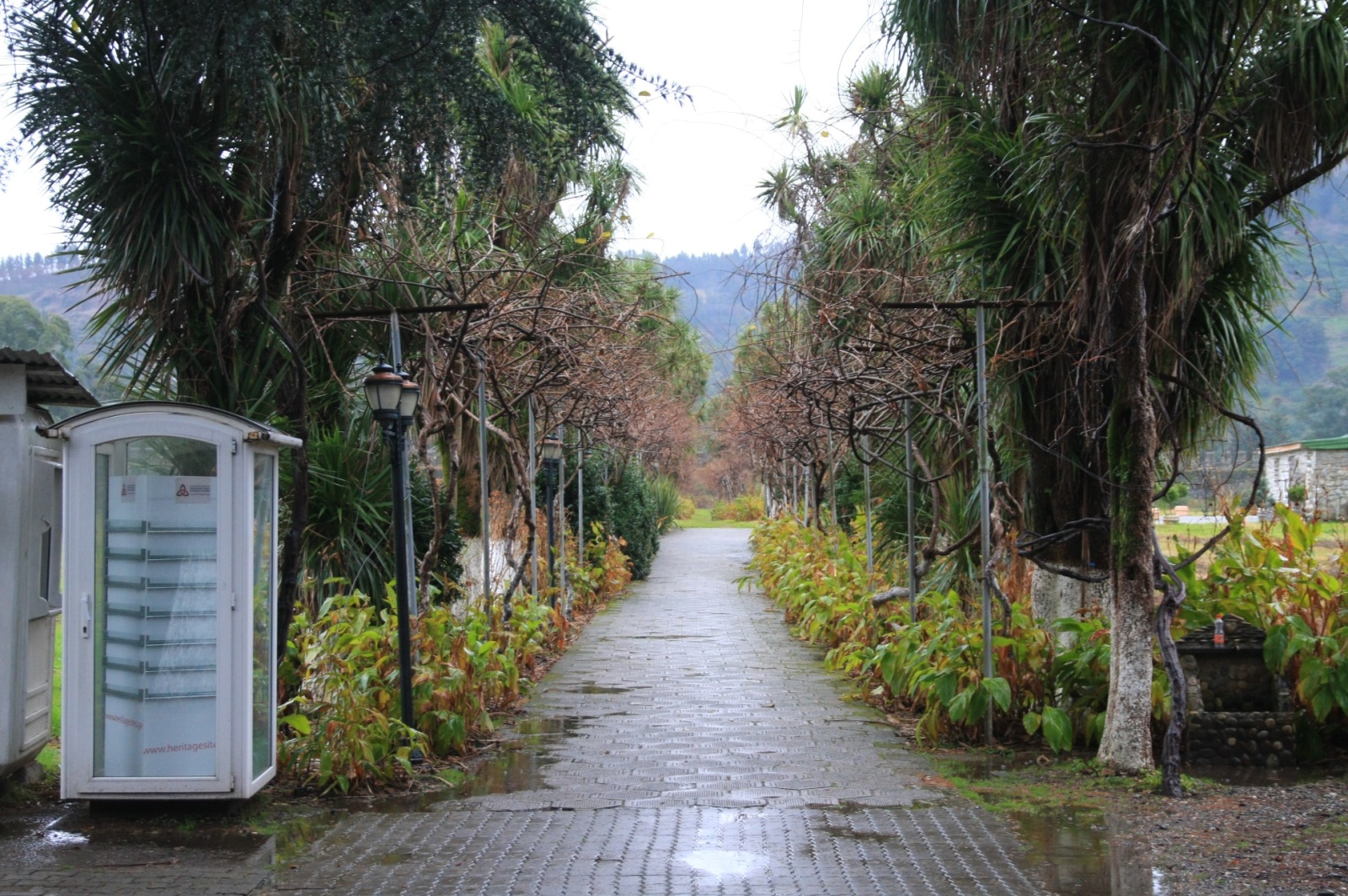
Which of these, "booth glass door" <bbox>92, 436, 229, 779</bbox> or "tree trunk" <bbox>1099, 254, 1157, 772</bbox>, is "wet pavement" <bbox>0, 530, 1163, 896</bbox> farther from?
"tree trunk" <bbox>1099, 254, 1157, 772</bbox>

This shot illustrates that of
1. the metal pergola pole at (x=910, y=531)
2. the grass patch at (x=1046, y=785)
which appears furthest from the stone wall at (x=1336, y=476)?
the grass patch at (x=1046, y=785)

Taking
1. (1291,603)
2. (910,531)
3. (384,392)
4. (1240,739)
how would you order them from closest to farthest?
1. (384,392)
2. (1240,739)
3. (1291,603)
4. (910,531)

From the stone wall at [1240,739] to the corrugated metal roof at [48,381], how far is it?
266 inches

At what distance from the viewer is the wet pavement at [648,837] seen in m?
5.34

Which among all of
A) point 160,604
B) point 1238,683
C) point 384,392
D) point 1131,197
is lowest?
point 1238,683

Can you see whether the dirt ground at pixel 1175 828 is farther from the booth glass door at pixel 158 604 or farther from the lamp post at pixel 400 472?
the booth glass door at pixel 158 604

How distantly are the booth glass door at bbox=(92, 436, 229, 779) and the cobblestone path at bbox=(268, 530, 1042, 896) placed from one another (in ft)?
3.36

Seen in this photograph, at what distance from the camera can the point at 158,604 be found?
6457 millimetres

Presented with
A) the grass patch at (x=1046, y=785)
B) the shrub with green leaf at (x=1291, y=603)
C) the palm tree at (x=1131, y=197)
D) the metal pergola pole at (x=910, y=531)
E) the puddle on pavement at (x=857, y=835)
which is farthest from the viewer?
the metal pergola pole at (x=910, y=531)

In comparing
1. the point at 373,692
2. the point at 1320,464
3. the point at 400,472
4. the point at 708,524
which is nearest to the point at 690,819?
the point at 373,692

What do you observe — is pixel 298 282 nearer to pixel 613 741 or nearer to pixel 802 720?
pixel 613 741

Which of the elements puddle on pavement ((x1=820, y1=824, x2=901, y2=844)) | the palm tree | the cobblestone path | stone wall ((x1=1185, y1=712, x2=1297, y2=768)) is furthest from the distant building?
puddle on pavement ((x1=820, y1=824, x2=901, y2=844))

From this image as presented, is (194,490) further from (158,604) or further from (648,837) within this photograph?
(648,837)

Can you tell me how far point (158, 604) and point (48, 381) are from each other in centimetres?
145
